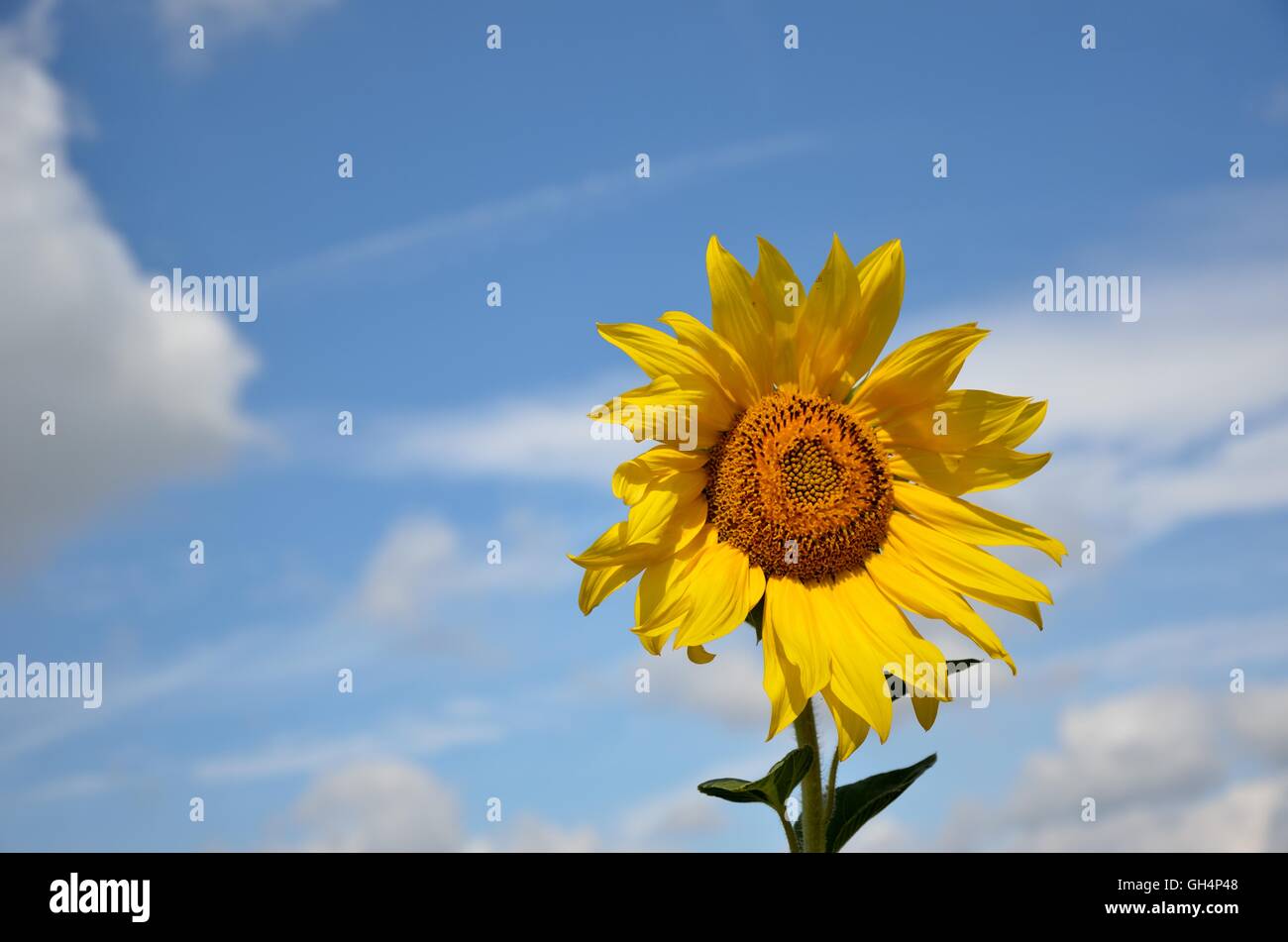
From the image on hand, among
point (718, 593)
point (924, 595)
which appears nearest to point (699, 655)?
point (718, 593)

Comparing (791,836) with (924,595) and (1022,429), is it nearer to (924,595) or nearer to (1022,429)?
(924,595)

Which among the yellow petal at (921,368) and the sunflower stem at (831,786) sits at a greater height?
the yellow petal at (921,368)

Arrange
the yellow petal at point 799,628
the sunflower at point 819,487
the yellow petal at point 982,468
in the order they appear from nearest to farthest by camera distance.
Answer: the yellow petal at point 799,628, the sunflower at point 819,487, the yellow petal at point 982,468

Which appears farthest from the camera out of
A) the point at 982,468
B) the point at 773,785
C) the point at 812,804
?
the point at 982,468

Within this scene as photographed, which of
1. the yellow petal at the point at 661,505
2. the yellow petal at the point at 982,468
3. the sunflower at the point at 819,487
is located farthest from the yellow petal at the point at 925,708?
the yellow petal at the point at 661,505

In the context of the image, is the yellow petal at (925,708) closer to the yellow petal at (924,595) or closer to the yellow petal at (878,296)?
the yellow petal at (924,595)
